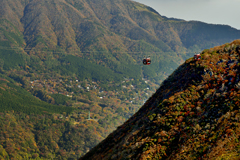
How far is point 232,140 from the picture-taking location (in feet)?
122

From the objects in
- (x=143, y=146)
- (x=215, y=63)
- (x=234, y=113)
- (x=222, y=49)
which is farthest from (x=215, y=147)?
(x=222, y=49)

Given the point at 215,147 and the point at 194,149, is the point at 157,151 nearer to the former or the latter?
the point at 194,149

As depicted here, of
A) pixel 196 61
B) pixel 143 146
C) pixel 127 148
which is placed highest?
pixel 196 61

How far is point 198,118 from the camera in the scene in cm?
4603

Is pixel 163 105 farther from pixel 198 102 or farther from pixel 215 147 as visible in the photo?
pixel 215 147

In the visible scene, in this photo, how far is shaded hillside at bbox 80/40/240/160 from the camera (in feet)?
130

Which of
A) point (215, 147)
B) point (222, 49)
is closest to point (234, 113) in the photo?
point (215, 147)

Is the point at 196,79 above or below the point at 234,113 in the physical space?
above

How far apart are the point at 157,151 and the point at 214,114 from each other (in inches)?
581

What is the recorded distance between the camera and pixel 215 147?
37812mm

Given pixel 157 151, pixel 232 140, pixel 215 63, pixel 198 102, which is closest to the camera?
pixel 232 140

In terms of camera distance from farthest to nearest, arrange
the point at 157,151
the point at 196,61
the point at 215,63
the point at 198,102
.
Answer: the point at 196,61 → the point at 215,63 → the point at 198,102 → the point at 157,151

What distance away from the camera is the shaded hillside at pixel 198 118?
39531mm

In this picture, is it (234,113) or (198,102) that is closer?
(234,113)
